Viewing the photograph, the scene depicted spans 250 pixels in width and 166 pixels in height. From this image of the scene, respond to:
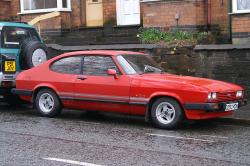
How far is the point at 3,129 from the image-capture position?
10008mm

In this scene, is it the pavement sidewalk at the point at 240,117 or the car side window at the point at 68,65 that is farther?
the car side window at the point at 68,65

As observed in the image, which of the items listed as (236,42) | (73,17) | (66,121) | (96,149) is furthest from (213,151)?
(73,17)

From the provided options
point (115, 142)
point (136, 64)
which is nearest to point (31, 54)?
point (136, 64)

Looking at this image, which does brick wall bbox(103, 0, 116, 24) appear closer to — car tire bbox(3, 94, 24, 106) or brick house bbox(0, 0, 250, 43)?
brick house bbox(0, 0, 250, 43)

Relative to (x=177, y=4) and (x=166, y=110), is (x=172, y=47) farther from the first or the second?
(x=166, y=110)

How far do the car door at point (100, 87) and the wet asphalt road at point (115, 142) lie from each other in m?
0.40

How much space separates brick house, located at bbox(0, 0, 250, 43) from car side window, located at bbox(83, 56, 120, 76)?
561 centimetres

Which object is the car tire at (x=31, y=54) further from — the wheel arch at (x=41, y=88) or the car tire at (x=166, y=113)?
the car tire at (x=166, y=113)

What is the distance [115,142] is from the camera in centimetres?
→ 868

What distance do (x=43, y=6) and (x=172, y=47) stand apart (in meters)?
7.14

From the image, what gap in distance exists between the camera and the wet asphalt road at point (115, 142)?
7387 millimetres

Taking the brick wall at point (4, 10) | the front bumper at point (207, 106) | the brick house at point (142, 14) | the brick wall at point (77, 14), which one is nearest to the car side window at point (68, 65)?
the front bumper at point (207, 106)

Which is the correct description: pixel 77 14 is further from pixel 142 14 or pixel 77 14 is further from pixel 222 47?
pixel 222 47

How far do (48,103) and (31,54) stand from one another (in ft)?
5.31
